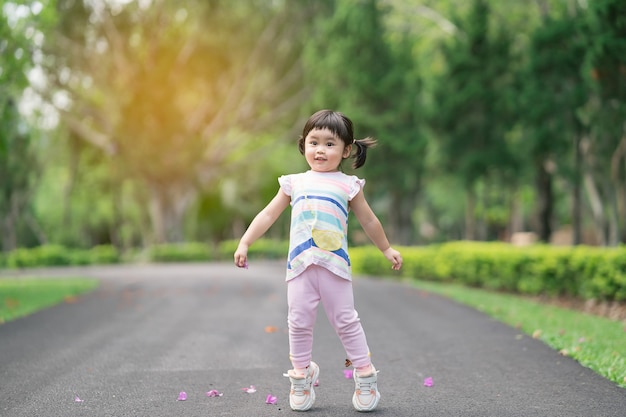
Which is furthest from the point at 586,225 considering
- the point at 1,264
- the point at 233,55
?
the point at 1,264

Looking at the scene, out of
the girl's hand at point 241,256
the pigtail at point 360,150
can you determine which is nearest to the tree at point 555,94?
the pigtail at point 360,150

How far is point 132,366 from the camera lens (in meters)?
6.02

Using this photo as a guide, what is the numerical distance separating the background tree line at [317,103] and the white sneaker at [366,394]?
9244 mm

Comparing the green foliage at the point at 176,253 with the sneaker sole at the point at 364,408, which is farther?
the green foliage at the point at 176,253

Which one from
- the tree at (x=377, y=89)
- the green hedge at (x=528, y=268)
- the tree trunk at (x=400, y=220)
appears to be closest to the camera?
the green hedge at (x=528, y=268)

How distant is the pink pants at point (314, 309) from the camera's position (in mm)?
4391

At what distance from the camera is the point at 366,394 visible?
14.2 ft

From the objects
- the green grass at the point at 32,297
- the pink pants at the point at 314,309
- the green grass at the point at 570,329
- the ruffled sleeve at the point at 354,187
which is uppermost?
the ruffled sleeve at the point at 354,187

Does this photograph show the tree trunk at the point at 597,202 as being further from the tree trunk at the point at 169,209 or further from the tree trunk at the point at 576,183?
the tree trunk at the point at 169,209

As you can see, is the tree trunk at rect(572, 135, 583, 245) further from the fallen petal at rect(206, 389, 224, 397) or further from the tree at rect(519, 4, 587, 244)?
the fallen petal at rect(206, 389, 224, 397)

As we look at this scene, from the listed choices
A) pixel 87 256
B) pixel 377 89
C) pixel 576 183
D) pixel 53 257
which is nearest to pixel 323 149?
pixel 576 183

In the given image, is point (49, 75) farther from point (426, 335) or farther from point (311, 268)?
point (311, 268)

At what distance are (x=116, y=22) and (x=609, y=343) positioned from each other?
2902 cm

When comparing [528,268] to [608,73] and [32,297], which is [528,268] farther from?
[32,297]
